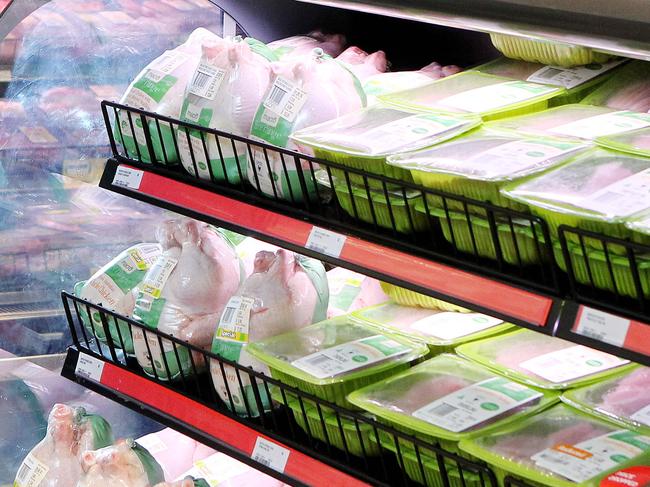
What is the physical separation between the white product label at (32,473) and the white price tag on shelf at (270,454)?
0.61 meters

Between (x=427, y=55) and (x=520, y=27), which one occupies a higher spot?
(x=520, y=27)

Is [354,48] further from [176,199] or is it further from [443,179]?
[443,179]

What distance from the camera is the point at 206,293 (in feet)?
7.43

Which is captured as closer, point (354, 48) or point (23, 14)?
point (354, 48)

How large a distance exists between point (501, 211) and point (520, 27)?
27 centimetres

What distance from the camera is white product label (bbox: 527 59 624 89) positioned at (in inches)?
77.8

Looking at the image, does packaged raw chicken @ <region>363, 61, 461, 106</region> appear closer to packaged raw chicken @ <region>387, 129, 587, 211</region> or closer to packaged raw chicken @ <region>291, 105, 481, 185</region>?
packaged raw chicken @ <region>291, 105, 481, 185</region>

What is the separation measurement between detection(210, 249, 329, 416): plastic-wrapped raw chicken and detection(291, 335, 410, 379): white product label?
16cm

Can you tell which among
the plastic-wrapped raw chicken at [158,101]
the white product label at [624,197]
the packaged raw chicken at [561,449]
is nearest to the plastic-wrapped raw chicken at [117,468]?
the plastic-wrapped raw chicken at [158,101]

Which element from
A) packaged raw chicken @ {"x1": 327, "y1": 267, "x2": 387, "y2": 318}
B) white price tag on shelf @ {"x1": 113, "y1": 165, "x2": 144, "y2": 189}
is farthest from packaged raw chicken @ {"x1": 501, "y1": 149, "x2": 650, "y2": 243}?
white price tag on shelf @ {"x1": 113, "y1": 165, "x2": 144, "y2": 189}

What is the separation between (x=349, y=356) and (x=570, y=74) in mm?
672

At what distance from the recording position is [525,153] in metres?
1.62

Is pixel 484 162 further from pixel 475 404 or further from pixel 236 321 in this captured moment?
pixel 236 321

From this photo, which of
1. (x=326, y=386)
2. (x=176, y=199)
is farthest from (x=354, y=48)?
(x=326, y=386)
